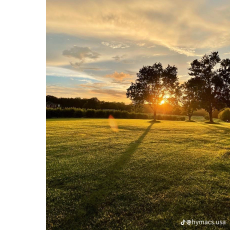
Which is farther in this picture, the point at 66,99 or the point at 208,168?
the point at 66,99

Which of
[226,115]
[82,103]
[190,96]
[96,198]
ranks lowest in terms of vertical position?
[96,198]

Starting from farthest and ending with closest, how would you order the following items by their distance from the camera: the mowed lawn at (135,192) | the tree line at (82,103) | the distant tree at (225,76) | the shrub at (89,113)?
the tree line at (82,103) → the shrub at (89,113) → the distant tree at (225,76) → the mowed lawn at (135,192)

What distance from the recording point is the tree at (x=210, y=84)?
29672 mm

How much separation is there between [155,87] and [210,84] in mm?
10216

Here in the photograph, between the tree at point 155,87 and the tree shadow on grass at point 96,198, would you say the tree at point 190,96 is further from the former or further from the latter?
the tree shadow on grass at point 96,198

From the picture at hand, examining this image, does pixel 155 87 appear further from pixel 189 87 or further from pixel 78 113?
pixel 78 113

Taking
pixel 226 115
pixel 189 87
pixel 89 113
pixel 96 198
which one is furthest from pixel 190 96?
pixel 96 198

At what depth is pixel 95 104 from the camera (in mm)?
53531

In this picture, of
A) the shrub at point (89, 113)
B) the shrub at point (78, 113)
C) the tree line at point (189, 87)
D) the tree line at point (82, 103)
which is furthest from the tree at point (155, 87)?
the tree line at point (82, 103)

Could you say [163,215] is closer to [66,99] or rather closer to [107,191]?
[107,191]

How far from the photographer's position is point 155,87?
116ft
